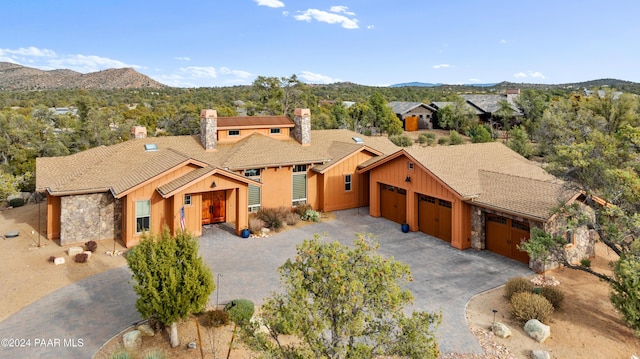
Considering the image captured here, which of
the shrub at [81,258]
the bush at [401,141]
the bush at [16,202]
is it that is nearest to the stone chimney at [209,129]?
the shrub at [81,258]

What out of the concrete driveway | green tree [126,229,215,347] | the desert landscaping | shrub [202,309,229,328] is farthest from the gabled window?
green tree [126,229,215,347]

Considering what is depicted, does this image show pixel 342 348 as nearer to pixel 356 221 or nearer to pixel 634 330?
pixel 634 330

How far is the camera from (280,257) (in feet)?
54.9

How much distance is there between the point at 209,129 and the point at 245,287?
12050mm

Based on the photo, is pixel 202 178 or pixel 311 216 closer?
pixel 202 178

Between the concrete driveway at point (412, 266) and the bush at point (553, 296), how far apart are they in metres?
1.80

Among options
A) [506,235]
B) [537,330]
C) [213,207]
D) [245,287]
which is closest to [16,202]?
[213,207]

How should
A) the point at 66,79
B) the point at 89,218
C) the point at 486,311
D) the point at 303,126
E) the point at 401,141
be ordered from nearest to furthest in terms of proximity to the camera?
the point at 486,311, the point at 89,218, the point at 303,126, the point at 401,141, the point at 66,79

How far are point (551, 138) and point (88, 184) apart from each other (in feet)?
123

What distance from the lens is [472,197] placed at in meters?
17.0

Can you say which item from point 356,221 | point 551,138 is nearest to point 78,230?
point 356,221

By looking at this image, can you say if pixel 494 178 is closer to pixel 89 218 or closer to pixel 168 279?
pixel 168 279

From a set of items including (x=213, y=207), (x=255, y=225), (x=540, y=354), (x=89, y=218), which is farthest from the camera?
(x=213, y=207)

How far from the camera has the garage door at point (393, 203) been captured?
21.4 meters
